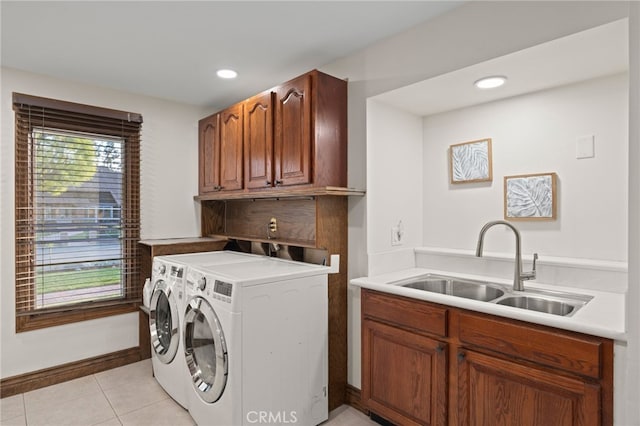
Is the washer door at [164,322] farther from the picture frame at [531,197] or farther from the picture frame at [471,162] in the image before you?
the picture frame at [531,197]

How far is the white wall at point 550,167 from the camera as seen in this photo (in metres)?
1.86

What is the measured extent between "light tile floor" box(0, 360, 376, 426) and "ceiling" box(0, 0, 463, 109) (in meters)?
2.35

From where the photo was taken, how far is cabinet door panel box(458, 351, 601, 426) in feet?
4.49

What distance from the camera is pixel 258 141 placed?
266 centimetres

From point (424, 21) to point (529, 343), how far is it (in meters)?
1.70

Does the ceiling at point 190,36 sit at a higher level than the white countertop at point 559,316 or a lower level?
higher

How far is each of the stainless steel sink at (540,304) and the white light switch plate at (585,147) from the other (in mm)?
820

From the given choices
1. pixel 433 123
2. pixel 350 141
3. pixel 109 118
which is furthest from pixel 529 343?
pixel 109 118

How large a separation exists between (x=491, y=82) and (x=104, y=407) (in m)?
3.18

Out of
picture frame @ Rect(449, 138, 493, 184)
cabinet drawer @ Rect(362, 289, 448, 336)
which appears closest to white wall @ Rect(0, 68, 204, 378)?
cabinet drawer @ Rect(362, 289, 448, 336)

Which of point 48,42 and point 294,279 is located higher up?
point 48,42

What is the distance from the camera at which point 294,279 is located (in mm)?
2086

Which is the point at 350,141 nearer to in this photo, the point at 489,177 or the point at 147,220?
the point at 489,177

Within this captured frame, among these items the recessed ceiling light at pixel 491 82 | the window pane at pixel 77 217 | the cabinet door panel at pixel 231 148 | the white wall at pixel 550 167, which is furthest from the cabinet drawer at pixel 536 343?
the window pane at pixel 77 217
